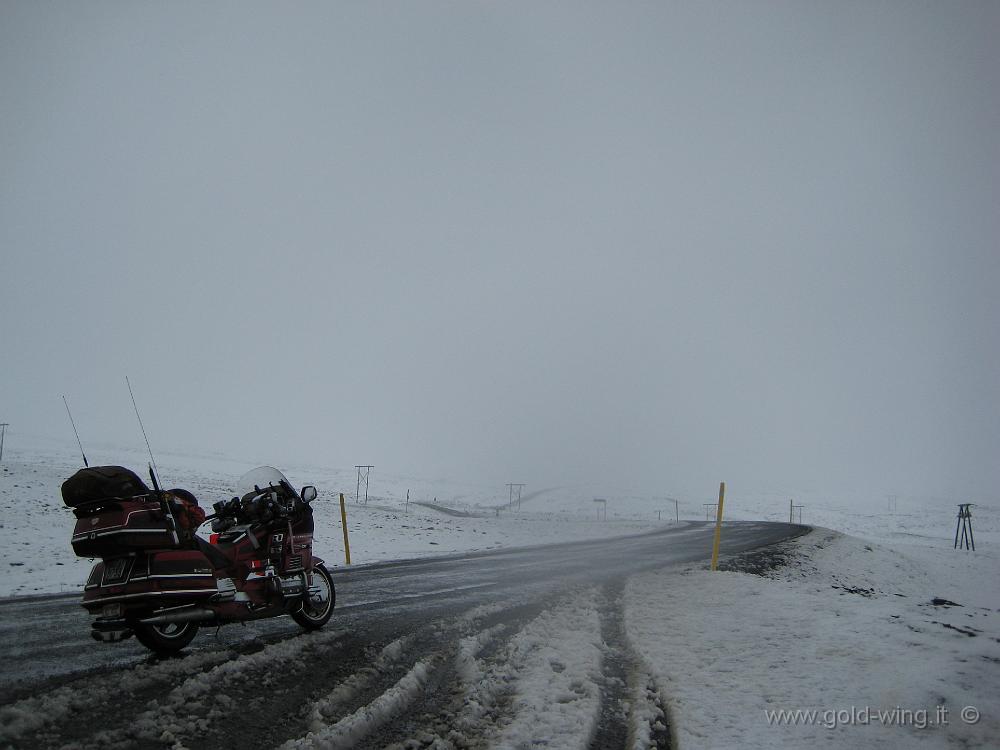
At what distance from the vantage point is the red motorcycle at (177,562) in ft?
15.3

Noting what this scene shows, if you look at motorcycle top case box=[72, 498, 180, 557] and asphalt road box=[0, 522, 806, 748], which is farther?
motorcycle top case box=[72, 498, 180, 557]

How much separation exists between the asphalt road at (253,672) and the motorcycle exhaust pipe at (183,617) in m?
0.31

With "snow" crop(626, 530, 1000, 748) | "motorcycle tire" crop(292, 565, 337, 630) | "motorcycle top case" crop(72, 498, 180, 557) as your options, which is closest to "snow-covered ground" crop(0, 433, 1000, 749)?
"snow" crop(626, 530, 1000, 748)

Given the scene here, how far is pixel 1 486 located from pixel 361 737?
23.1 metres

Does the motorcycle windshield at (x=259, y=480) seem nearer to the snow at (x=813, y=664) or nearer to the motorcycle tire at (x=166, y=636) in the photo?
the motorcycle tire at (x=166, y=636)

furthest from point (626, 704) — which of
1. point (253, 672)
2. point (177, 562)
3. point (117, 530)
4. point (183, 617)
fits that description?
point (117, 530)

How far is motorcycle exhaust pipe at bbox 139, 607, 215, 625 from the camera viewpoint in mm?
4669

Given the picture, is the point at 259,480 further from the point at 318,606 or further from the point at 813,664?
the point at 813,664

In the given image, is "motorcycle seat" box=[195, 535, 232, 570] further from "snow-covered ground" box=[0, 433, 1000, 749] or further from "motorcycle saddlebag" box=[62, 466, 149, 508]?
"snow-covered ground" box=[0, 433, 1000, 749]

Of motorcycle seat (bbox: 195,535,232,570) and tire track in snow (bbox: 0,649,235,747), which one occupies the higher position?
motorcycle seat (bbox: 195,535,232,570)

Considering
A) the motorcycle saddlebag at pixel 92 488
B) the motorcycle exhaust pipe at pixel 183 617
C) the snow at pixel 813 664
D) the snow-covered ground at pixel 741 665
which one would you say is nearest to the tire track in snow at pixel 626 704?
the snow-covered ground at pixel 741 665

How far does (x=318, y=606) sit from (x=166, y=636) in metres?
1.70

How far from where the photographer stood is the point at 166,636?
16.3ft

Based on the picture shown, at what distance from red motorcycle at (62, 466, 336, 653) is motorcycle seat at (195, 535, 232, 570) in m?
0.01
